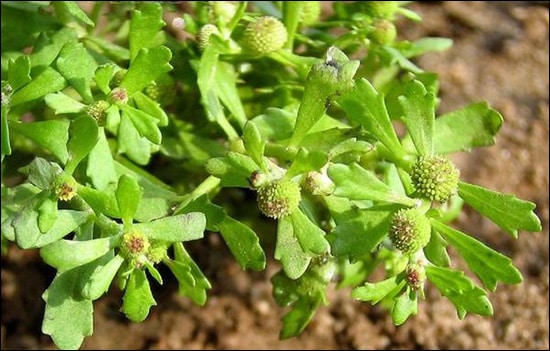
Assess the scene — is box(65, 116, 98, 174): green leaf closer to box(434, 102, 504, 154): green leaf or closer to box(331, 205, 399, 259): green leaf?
box(331, 205, 399, 259): green leaf

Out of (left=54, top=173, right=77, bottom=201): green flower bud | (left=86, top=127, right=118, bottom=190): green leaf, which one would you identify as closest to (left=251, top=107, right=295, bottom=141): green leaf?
(left=86, top=127, right=118, bottom=190): green leaf

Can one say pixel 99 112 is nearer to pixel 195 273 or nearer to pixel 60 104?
pixel 60 104

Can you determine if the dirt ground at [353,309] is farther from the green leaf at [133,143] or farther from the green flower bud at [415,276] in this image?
the green flower bud at [415,276]

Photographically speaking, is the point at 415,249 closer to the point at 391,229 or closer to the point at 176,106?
the point at 391,229

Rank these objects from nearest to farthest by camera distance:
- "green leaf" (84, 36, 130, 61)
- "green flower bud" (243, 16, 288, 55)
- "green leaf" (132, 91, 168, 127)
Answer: "green leaf" (132, 91, 168, 127) < "green flower bud" (243, 16, 288, 55) < "green leaf" (84, 36, 130, 61)

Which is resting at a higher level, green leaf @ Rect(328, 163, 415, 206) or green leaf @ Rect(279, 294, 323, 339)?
green leaf @ Rect(328, 163, 415, 206)

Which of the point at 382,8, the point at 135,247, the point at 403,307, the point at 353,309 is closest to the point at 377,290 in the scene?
the point at 403,307


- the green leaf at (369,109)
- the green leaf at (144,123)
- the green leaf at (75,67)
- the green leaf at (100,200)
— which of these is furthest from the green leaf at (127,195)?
the green leaf at (369,109)
